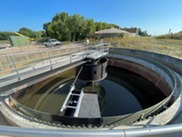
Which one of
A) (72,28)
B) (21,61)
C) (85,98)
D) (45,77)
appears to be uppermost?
(72,28)

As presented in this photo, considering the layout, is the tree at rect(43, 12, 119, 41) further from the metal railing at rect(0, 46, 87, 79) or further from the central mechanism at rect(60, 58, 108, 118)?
the central mechanism at rect(60, 58, 108, 118)

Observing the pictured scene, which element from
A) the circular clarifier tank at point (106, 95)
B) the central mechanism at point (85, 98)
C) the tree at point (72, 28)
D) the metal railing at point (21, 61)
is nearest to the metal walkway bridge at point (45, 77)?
the metal railing at point (21, 61)

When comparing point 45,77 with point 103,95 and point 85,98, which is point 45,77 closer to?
point 85,98

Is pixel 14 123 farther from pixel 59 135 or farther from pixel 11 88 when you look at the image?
pixel 59 135

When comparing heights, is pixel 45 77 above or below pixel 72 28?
below

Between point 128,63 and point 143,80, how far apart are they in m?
2.89

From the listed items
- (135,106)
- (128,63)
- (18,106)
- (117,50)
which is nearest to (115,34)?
(117,50)

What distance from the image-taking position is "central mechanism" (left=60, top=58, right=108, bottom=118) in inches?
229

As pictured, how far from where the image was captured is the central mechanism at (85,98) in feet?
19.1

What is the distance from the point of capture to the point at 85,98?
23.0 ft

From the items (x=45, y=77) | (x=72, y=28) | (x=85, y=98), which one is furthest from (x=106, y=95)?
(x=72, y=28)

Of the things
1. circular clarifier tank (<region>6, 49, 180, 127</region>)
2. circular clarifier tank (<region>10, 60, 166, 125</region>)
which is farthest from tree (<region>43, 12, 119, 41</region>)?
circular clarifier tank (<region>10, 60, 166, 125</region>)

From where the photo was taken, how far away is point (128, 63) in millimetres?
13102

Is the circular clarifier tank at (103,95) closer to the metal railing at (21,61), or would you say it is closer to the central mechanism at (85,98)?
the central mechanism at (85,98)
